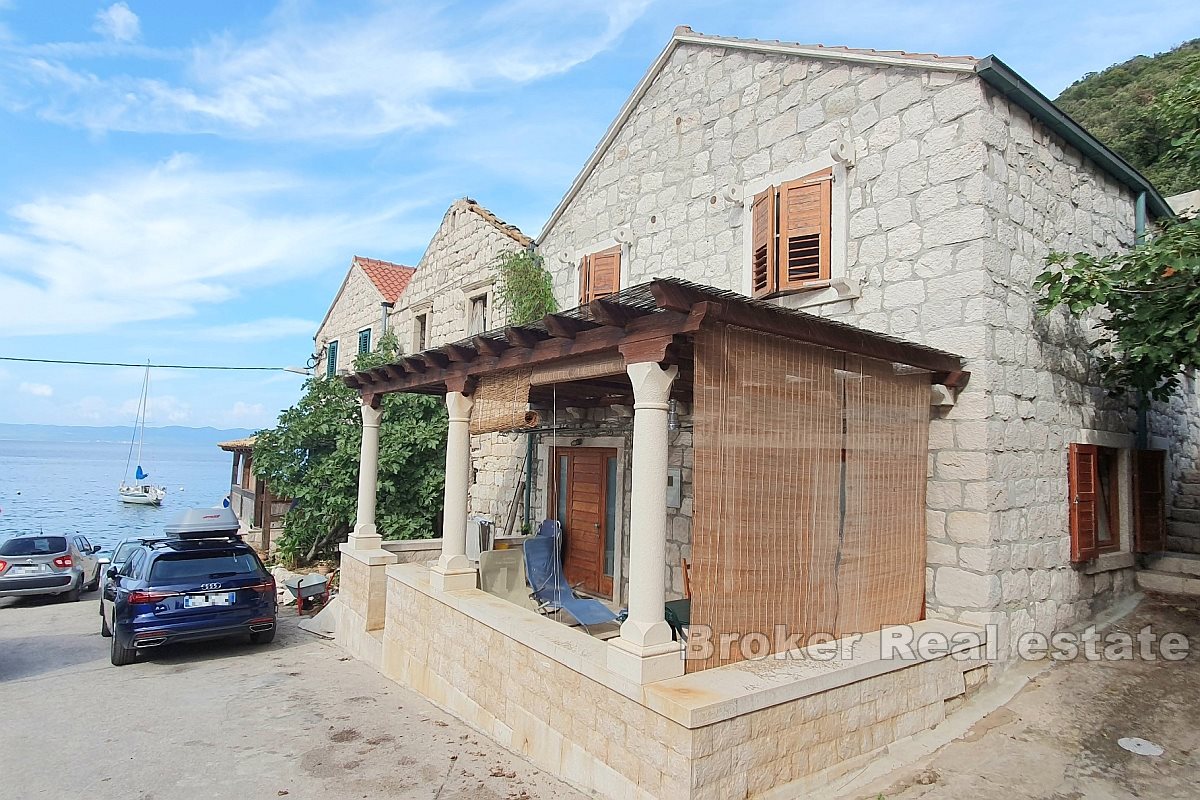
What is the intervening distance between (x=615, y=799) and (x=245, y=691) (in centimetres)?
501

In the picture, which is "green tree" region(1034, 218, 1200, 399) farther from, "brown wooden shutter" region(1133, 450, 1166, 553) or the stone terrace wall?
the stone terrace wall

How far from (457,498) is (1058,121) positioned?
21.5ft

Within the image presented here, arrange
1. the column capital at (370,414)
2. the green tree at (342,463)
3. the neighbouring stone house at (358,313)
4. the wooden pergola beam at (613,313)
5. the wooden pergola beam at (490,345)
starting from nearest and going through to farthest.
Result: the wooden pergola beam at (613,313)
the wooden pergola beam at (490,345)
the column capital at (370,414)
the green tree at (342,463)
the neighbouring stone house at (358,313)

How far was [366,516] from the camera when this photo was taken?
30.1 feet

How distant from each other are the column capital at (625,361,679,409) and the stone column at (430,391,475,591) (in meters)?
3.02

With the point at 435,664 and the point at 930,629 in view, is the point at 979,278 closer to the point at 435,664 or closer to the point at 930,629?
the point at 930,629

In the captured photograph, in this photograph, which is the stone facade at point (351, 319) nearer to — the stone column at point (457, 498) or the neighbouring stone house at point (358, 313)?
the neighbouring stone house at point (358, 313)

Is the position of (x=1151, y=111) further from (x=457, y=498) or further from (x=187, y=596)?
(x=187, y=596)

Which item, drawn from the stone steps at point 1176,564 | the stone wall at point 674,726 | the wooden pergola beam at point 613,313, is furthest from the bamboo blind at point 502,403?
the stone steps at point 1176,564

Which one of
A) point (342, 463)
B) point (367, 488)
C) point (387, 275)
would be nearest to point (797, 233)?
point (367, 488)

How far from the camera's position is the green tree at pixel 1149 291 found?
5.57 meters

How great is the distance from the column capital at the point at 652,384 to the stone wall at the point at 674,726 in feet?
5.74

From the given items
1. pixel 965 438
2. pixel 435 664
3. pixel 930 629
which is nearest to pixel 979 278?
pixel 965 438

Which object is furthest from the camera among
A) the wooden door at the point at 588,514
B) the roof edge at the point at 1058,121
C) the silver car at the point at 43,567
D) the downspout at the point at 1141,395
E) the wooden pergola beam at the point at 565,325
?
the silver car at the point at 43,567
